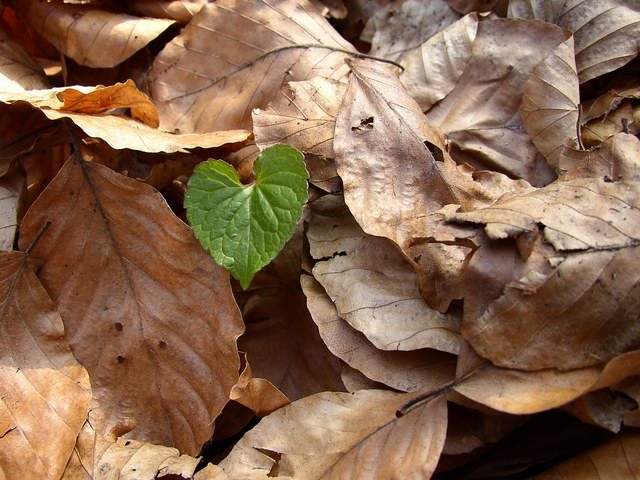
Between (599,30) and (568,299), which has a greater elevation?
(599,30)

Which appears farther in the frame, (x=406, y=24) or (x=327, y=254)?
(x=406, y=24)

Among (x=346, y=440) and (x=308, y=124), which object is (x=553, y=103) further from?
(x=346, y=440)

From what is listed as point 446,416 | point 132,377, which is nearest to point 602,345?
point 446,416

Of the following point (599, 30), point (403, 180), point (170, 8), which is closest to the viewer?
point (403, 180)

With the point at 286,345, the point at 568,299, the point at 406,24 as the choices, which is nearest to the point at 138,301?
the point at 286,345

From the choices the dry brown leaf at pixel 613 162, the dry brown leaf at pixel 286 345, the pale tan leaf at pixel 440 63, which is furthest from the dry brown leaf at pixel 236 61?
the dry brown leaf at pixel 613 162

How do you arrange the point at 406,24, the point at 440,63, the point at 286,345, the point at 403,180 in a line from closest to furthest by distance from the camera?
the point at 403,180 → the point at 286,345 → the point at 440,63 → the point at 406,24

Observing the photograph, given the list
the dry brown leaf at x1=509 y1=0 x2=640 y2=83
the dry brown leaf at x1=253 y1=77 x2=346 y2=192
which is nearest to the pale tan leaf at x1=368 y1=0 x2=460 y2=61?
the dry brown leaf at x1=509 y1=0 x2=640 y2=83

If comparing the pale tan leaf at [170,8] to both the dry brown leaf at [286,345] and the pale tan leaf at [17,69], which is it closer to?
the pale tan leaf at [17,69]
